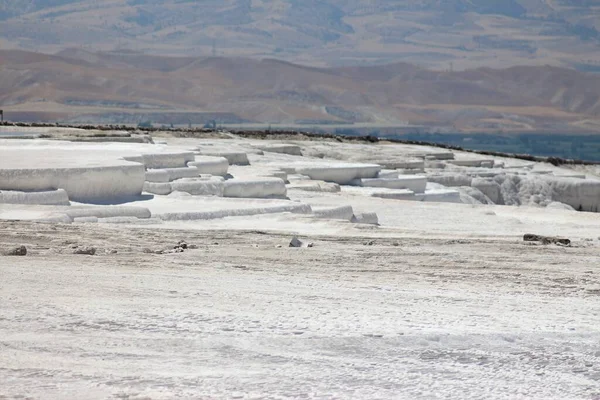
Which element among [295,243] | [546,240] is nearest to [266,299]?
[295,243]

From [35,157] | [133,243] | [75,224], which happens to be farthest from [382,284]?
[35,157]

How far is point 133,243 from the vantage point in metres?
7.11

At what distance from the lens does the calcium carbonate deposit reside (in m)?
3.60

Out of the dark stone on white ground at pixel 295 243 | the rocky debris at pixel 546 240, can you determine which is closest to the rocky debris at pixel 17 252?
the dark stone on white ground at pixel 295 243

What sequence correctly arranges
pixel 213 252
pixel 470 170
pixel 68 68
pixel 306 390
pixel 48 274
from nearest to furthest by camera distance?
1. pixel 306 390
2. pixel 48 274
3. pixel 213 252
4. pixel 470 170
5. pixel 68 68

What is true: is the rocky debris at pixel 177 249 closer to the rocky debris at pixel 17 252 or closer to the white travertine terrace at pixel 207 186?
the rocky debris at pixel 17 252

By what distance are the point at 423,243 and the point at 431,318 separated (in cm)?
324

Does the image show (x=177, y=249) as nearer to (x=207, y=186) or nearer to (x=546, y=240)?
(x=546, y=240)

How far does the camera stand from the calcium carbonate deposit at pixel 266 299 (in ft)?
11.8

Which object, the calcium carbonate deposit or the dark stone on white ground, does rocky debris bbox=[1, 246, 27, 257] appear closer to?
the calcium carbonate deposit

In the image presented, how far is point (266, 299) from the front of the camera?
4.88 m

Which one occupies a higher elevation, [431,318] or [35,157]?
[431,318]

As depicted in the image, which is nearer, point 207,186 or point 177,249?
point 177,249

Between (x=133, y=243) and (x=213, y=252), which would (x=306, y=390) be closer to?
(x=213, y=252)
